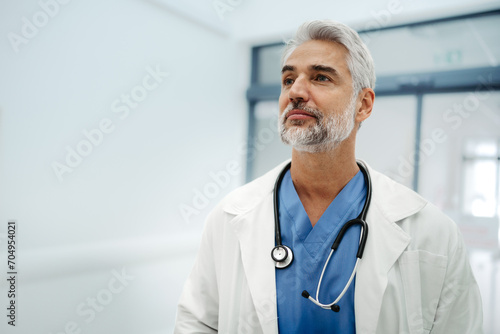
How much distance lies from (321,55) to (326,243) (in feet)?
1.87

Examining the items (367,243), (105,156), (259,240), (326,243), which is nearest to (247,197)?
(259,240)

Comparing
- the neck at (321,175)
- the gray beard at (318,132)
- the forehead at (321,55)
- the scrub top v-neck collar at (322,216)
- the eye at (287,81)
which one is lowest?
the scrub top v-neck collar at (322,216)

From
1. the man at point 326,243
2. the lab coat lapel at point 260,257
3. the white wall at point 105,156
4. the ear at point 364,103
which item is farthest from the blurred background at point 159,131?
the ear at point 364,103

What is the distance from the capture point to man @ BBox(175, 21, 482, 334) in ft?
3.13

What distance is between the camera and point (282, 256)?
1006mm

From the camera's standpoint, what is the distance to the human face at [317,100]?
1078 millimetres

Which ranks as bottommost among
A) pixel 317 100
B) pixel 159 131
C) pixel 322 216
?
pixel 322 216

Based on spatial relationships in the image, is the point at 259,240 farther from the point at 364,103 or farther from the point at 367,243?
the point at 364,103

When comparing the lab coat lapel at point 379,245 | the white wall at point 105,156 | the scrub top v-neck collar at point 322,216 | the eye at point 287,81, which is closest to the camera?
the lab coat lapel at point 379,245

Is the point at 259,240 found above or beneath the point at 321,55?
beneath

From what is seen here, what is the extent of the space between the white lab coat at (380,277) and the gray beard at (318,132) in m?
0.20

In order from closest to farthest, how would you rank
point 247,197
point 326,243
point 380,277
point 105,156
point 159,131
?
point 380,277 → point 326,243 → point 247,197 → point 105,156 → point 159,131

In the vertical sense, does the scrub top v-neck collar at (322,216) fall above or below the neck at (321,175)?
below

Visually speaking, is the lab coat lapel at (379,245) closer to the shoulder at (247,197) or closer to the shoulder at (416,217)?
the shoulder at (416,217)
